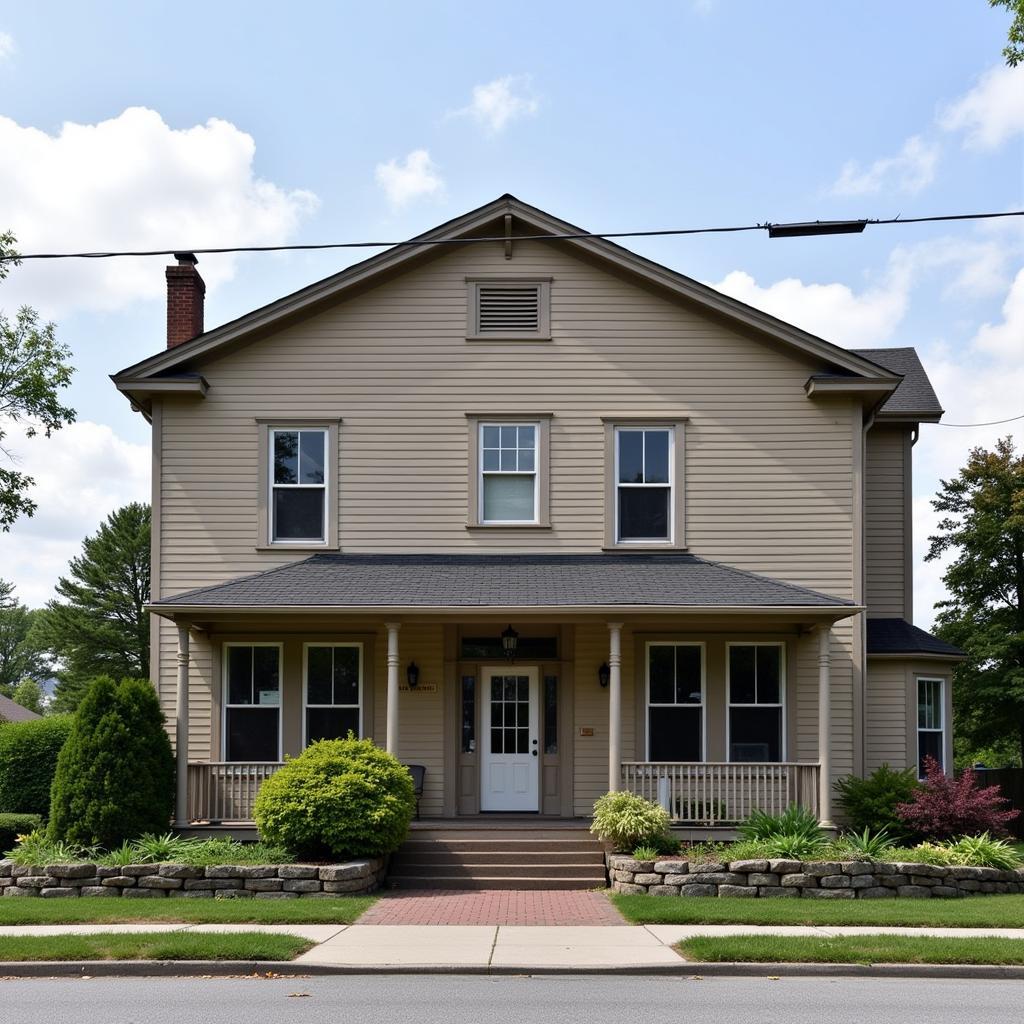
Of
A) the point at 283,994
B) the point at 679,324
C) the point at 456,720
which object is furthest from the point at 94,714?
the point at 679,324

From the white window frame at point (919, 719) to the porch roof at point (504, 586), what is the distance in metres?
2.21

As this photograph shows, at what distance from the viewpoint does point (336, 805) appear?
14.2 m

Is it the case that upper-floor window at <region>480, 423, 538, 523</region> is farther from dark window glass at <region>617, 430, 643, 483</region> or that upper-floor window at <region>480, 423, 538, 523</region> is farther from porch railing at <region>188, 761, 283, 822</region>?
porch railing at <region>188, 761, 283, 822</region>

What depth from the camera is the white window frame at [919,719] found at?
1789cm

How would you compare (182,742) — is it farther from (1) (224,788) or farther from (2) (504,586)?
(2) (504,586)

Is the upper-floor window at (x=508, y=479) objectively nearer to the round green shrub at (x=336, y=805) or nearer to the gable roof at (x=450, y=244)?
the gable roof at (x=450, y=244)

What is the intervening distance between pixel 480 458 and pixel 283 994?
993 centimetres

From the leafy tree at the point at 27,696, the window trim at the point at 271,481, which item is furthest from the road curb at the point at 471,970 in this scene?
the leafy tree at the point at 27,696

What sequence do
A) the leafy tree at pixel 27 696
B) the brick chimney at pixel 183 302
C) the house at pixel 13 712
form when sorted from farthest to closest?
the leafy tree at pixel 27 696, the house at pixel 13 712, the brick chimney at pixel 183 302

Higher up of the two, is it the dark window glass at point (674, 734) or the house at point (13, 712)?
the dark window glass at point (674, 734)

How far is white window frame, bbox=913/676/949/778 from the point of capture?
17.9 m

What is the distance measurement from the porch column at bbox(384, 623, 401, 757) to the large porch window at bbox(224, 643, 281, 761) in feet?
7.55

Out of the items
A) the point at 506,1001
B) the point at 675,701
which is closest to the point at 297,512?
the point at 675,701

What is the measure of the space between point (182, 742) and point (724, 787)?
7042 mm
